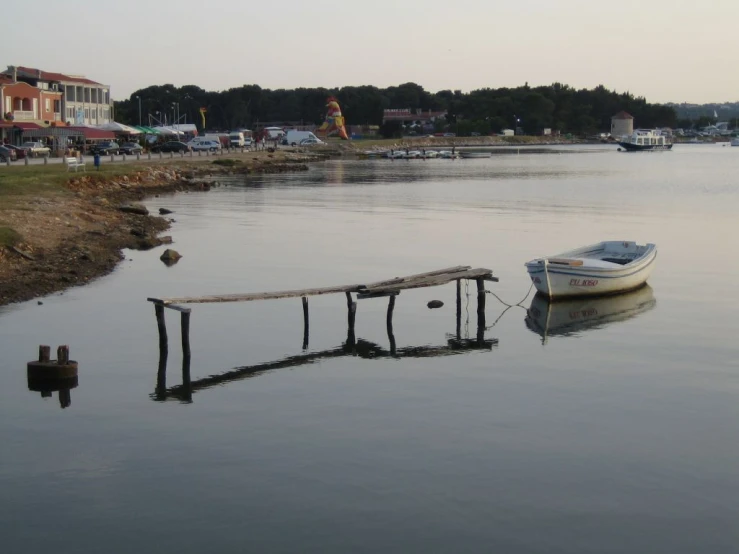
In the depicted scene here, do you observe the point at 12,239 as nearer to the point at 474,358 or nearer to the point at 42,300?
the point at 42,300

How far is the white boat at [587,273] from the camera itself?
103 feet

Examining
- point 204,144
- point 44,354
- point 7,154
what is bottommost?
point 44,354

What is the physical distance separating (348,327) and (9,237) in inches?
530

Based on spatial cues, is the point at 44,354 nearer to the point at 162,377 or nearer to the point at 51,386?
the point at 51,386

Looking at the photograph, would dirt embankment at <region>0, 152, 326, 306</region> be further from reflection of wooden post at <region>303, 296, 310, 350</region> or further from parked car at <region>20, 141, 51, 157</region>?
parked car at <region>20, 141, 51, 157</region>

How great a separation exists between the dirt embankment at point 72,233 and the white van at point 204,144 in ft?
163

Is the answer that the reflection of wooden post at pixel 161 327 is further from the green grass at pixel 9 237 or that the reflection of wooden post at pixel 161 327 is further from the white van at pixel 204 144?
the white van at pixel 204 144

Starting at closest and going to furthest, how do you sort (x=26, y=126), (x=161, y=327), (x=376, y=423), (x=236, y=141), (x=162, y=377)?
(x=376, y=423)
(x=162, y=377)
(x=161, y=327)
(x=26, y=126)
(x=236, y=141)

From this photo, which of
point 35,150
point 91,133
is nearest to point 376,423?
point 35,150

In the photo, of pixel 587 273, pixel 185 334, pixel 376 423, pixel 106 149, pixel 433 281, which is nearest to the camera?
pixel 376 423

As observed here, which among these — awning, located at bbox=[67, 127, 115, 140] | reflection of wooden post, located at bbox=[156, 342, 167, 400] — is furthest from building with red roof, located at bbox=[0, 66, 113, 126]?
reflection of wooden post, located at bbox=[156, 342, 167, 400]

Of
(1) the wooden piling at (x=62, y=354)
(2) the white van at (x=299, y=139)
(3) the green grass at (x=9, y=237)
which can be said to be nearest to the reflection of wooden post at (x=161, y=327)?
(1) the wooden piling at (x=62, y=354)

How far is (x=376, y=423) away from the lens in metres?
19.0

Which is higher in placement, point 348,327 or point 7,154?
point 7,154
